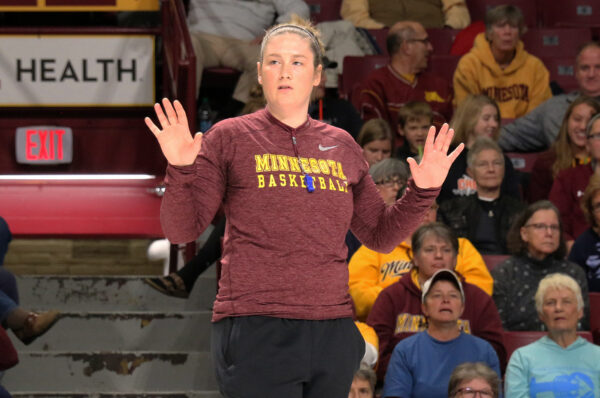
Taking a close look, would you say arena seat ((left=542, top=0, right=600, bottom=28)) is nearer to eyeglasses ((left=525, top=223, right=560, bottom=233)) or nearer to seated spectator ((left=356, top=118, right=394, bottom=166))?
seated spectator ((left=356, top=118, right=394, bottom=166))

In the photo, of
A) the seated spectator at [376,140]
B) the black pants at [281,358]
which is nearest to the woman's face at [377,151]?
the seated spectator at [376,140]

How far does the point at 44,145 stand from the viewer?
26.6 feet

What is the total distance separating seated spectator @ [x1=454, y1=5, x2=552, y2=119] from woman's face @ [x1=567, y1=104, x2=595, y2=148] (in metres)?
1.00

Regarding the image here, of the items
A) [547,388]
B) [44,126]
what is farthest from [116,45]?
[547,388]

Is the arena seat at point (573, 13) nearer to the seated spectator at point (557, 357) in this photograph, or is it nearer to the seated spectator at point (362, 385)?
the seated spectator at point (557, 357)

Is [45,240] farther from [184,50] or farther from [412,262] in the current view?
[412,262]

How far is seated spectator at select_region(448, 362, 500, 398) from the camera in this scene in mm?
4172

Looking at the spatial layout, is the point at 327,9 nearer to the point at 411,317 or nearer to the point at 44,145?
the point at 44,145

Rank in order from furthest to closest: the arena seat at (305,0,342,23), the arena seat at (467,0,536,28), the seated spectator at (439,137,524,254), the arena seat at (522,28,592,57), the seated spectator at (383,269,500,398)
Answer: the arena seat at (467,0,536,28)
the arena seat at (305,0,342,23)
the arena seat at (522,28,592,57)
the seated spectator at (439,137,524,254)
the seated spectator at (383,269,500,398)

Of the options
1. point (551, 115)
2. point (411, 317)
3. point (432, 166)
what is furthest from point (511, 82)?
point (432, 166)

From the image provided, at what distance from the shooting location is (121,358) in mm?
5051

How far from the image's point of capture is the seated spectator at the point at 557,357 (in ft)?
14.9

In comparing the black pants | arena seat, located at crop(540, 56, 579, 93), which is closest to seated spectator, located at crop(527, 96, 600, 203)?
arena seat, located at crop(540, 56, 579, 93)

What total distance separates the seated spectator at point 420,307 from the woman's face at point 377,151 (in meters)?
1.20
